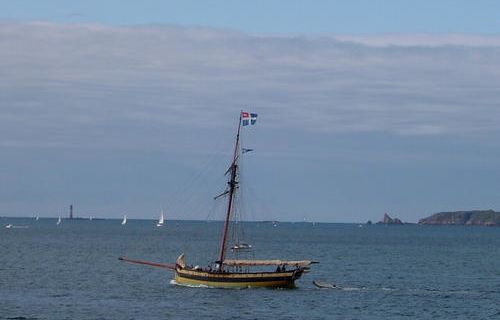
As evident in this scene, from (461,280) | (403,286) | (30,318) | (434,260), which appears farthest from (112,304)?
(434,260)

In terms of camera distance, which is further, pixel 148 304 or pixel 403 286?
pixel 403 286

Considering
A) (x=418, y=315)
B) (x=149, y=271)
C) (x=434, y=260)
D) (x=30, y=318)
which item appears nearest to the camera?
(x=30, y=318)

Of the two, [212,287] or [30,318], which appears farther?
[212,287]

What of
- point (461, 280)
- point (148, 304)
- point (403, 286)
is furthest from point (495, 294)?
point (148, 304)

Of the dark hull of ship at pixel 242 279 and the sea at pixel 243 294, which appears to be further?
the dark hull of ship at pixel 242 279

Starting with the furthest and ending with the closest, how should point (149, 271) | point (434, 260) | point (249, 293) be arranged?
point (434, 260)
point (149, 271)
point (249, 293)

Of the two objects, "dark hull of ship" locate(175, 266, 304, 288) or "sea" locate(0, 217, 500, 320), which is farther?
"dark hull of ship" locate(175, 266, 304, 288)

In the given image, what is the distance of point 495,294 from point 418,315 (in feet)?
75.2

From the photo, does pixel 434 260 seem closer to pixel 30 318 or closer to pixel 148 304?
pixel 148 304

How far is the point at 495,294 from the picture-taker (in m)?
108

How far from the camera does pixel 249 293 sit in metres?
101

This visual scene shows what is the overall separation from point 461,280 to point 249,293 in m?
35.6

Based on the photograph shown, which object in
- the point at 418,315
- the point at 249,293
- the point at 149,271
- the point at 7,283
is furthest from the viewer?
the point at 149,271

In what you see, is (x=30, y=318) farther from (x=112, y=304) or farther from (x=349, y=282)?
(x=349, y=282)
